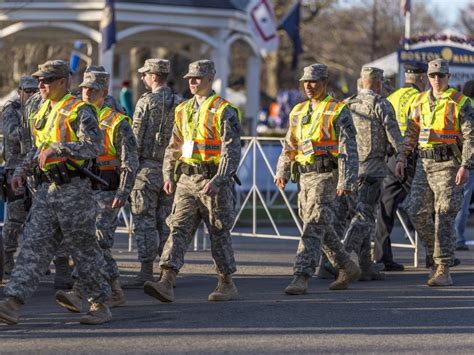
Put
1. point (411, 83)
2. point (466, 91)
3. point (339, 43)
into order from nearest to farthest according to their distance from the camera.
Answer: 1. point (411, 83)
2. point (466, 91)
3. point (339, 43)

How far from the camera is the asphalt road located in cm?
864

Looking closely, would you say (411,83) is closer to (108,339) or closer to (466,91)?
(466,91)

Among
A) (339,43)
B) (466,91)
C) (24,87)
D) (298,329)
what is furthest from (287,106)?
(298,329)

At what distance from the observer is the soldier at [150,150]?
11867mm

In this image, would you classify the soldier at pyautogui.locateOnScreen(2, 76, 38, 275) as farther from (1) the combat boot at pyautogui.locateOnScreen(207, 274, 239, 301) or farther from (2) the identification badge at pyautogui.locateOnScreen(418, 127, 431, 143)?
(2) the identification badge at pyautogui.locateOnScreen(418, 127, 431, 143)

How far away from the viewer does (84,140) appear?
29.9ft

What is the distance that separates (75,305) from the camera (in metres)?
9.83

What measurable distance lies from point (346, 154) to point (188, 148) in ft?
4.57

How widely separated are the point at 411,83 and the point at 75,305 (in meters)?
5.11

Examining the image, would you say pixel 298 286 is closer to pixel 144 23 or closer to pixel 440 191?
pixel 440 191

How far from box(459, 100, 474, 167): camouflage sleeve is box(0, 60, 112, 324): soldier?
3.90 meters

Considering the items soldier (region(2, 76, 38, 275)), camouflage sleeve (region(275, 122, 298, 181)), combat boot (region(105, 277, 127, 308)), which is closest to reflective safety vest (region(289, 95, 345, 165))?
camouflage sleeve (region(275, 122, 298, 181))

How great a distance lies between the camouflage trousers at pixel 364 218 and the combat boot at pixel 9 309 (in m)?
4.03

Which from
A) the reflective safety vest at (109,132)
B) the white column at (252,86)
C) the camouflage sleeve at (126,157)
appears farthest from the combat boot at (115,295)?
the white column at (252,86)
